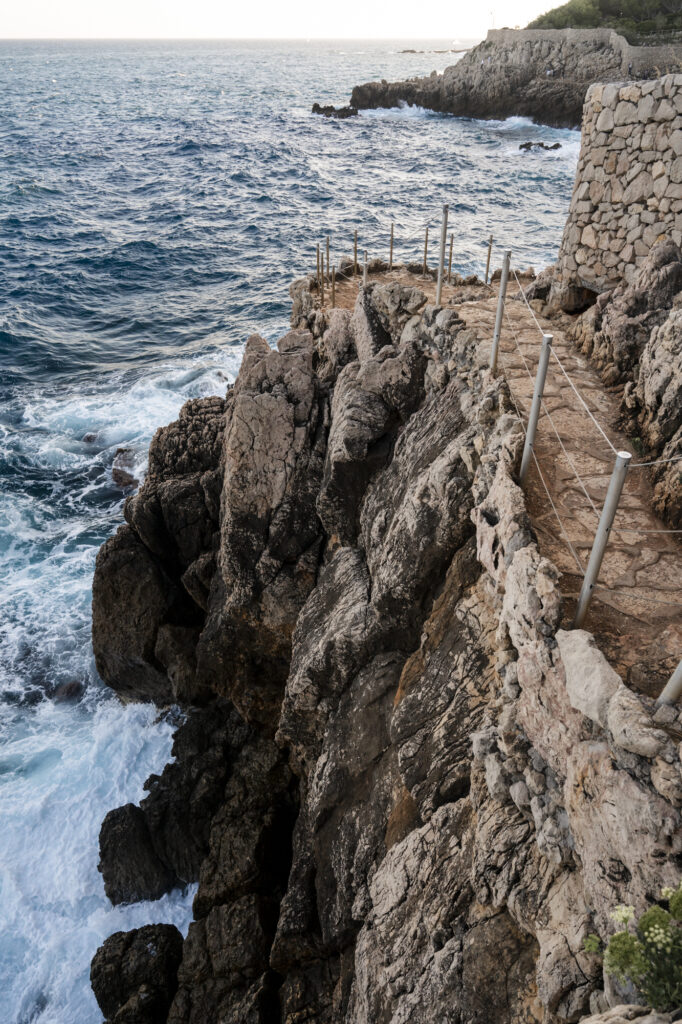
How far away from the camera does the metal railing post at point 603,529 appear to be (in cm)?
476

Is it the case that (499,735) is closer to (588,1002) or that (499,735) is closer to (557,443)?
(588,1002)

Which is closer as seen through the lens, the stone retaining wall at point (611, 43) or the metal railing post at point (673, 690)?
the metal railing post at point (673, 690)

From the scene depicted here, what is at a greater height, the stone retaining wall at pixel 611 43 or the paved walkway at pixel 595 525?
the stone retaining wall at pixel 611 43

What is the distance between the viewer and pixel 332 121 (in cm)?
8069

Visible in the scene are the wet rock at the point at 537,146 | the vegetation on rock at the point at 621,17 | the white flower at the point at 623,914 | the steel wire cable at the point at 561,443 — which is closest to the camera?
the white flower at the point at 623,914

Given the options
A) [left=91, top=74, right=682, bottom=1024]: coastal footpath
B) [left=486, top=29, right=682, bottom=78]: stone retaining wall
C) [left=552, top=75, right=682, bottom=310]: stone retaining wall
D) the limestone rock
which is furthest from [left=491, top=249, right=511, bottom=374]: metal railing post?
[left=486, top=29, right=682, bottom=78]: stone retaining wall

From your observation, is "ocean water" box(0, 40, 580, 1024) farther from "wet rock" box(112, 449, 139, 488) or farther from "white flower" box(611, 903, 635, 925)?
"white flower" box(611, 903, 635, 925)

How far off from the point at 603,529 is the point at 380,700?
5.05 m

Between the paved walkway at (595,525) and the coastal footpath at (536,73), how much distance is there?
6143cm

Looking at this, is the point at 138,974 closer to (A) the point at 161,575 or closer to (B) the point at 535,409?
(A) the point at 161,575

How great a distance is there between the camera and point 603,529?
5.21 m

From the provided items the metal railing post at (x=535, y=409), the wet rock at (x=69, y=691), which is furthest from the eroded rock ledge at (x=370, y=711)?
the wet rock at (x=69, y=691)

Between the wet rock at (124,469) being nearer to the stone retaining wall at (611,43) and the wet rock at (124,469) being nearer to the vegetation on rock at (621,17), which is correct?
the stone retaining wall at (611,43)

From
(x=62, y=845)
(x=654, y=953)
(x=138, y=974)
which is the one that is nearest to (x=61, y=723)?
(x=62, y=845)
